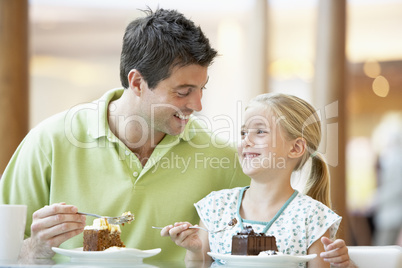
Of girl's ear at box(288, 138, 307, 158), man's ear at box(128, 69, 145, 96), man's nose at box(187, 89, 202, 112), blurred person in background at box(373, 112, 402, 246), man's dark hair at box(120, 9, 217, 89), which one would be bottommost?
blurred person in background at box(373, 112, 402, 246)

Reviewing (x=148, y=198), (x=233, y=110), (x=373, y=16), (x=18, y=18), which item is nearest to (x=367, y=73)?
(x=373, y=16)

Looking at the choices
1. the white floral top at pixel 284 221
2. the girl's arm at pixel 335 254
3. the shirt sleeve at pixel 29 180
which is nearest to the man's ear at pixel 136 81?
the shirt sleeve at pixel 29 180

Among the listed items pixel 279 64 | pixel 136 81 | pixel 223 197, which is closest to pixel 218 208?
pixel 223 197

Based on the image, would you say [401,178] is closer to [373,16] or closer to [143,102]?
[373,16]

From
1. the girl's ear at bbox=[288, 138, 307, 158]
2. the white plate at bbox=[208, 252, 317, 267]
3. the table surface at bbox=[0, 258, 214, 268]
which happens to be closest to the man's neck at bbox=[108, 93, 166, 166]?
the girl's ear at bbox=[288, 138, 307, 158]

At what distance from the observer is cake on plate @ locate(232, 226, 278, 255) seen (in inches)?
63.3

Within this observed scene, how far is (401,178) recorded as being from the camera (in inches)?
281

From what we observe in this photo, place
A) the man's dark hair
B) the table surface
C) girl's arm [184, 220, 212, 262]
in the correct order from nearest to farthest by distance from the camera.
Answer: the table surface
girl's arm [184, 220, 212, 262]
the man's dark hair

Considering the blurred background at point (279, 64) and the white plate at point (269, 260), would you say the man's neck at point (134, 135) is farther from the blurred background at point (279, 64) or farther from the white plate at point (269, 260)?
the blurred background at point (279, 64)

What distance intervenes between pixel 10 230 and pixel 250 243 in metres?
0.60

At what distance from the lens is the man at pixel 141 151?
2.16 meters

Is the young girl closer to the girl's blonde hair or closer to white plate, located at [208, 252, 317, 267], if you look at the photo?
the girl's blonde hair

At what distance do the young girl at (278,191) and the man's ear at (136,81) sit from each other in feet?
1.56

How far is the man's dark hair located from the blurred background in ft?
11.2
